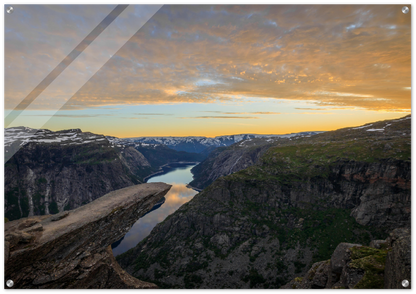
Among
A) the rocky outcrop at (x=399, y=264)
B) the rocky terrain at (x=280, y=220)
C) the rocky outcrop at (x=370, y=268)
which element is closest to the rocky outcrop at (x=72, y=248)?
the rocky outcrop at (x=370, y=268)

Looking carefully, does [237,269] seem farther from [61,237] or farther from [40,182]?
[40,182]

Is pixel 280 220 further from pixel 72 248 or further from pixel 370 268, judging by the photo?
pixel 72 248

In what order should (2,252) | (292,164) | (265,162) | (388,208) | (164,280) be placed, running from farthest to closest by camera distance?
(265,162), (292,164), (388,208), (164,280), (2,252)

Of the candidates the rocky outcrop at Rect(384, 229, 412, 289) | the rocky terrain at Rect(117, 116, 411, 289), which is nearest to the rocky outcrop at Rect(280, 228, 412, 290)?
the rocky outcrop at Rect(384, 229, 412, 289)

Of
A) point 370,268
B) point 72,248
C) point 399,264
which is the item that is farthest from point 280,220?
point 72,248

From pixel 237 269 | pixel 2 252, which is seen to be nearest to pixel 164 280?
pixel 237 269

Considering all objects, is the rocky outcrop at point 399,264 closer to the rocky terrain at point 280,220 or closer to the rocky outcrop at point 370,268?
the rocky outcrop at point 370,268
